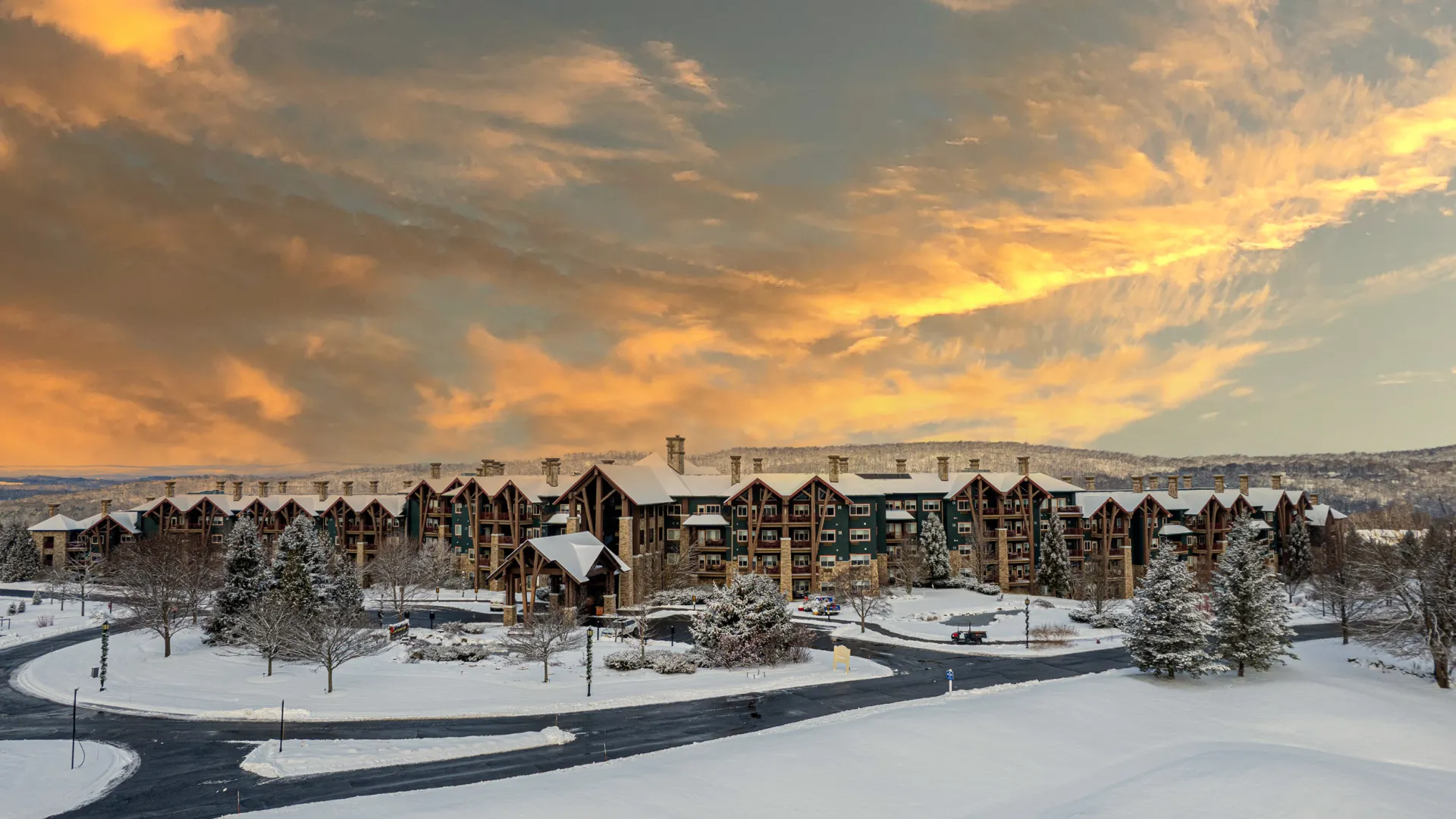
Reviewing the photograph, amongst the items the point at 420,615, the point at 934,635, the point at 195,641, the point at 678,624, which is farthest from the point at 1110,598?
the point at 195,641

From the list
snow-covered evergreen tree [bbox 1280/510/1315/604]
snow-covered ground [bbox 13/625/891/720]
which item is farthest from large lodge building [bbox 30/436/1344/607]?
snow-covered ground [bbox 13/625/891/720]

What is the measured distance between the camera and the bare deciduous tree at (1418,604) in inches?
2077

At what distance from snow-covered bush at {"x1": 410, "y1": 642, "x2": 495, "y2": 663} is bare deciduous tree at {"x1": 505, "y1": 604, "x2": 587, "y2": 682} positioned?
71.5 inches

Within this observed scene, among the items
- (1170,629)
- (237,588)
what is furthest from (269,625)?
(1170,629)

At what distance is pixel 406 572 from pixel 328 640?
102 ft

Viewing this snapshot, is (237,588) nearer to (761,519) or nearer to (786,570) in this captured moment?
(761,519)

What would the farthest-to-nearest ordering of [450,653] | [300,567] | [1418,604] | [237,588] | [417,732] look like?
[237,588], [300,567], [450,653], [1418,604], [417,732]

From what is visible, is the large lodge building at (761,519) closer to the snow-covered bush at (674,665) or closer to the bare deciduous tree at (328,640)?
the bare deciduous tree at (328,640)

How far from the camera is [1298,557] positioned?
100125 millimetres

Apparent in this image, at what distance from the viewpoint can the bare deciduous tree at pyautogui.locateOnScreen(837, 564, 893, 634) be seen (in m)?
73.6

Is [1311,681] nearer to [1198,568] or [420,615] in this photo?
[1198,568]

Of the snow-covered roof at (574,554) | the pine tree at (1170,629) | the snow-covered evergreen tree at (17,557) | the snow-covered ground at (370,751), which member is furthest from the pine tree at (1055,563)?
the snow-covered evergreen tree at (17,557)

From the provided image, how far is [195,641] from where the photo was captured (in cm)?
6681

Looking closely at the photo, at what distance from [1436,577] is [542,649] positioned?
5425 centimetres
